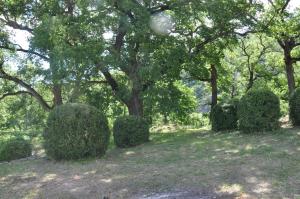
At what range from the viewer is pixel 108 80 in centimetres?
1775

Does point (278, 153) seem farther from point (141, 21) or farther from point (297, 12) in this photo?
→ point (297, 12)

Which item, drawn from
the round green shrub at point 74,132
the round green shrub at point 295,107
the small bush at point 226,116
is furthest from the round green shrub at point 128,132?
the round green shrub at point 295,107

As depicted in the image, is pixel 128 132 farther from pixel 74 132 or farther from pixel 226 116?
pixel 226 116

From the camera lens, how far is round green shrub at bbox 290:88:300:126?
12.9 m

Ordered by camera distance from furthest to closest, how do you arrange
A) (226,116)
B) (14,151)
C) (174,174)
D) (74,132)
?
(226,116), (14,151), (74,132), (174,174)

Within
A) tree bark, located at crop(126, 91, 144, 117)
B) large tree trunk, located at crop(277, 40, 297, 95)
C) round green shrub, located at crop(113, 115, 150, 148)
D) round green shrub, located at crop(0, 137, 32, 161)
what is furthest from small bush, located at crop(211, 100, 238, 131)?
round green shrub, located at crop(0, 137, 32, 161)

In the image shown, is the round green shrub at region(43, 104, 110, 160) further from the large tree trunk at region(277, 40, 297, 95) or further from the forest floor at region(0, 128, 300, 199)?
the large tree trunk at region(277, 40, 297, 95)

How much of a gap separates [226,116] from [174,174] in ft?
24.2

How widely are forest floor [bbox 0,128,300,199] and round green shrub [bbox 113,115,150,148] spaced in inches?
74.3

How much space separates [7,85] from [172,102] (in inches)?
423

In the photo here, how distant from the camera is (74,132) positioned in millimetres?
9758

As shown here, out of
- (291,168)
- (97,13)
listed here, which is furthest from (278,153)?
(97,13)

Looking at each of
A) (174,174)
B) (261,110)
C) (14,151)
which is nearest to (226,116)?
(261,110)

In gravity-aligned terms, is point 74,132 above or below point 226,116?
below
